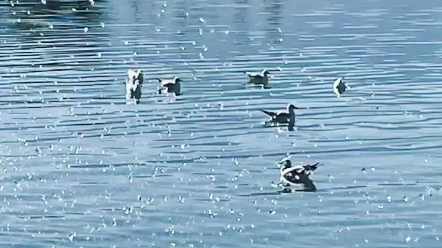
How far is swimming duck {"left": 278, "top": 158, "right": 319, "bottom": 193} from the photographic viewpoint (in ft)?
80.4

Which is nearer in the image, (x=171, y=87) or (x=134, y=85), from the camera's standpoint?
(x=134, y=85)

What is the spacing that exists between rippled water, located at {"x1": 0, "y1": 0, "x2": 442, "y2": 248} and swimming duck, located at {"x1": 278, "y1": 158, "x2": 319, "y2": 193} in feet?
0.91

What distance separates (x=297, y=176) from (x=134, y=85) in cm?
1436

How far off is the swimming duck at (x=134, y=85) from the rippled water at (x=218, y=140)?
0.50 meters

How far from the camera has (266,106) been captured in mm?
36094

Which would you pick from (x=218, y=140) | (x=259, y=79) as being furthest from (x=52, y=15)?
(x=218, y=140)

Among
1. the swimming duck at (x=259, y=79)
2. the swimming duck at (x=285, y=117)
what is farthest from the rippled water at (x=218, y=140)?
the swimming duck at (x=259, y=79)

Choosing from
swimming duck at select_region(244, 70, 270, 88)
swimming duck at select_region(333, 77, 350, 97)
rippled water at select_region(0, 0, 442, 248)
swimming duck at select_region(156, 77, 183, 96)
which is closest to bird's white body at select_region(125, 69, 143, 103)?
rippled water at select_region(0, 0, 442, 248)

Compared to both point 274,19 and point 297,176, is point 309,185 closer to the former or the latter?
point 297,176

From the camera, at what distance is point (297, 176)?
24.6 meters

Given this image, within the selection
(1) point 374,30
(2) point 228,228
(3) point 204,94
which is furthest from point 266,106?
(1) point 374,30

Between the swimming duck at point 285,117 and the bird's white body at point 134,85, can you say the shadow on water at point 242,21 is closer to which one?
the bird's white body at point 134,85

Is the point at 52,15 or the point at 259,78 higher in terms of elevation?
the point at 52,15

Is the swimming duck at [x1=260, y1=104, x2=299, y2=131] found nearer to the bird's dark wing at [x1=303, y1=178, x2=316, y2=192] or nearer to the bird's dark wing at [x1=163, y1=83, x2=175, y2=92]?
the bird's dark wing at [x1=163, y1=83, x2=175, y2=92]
